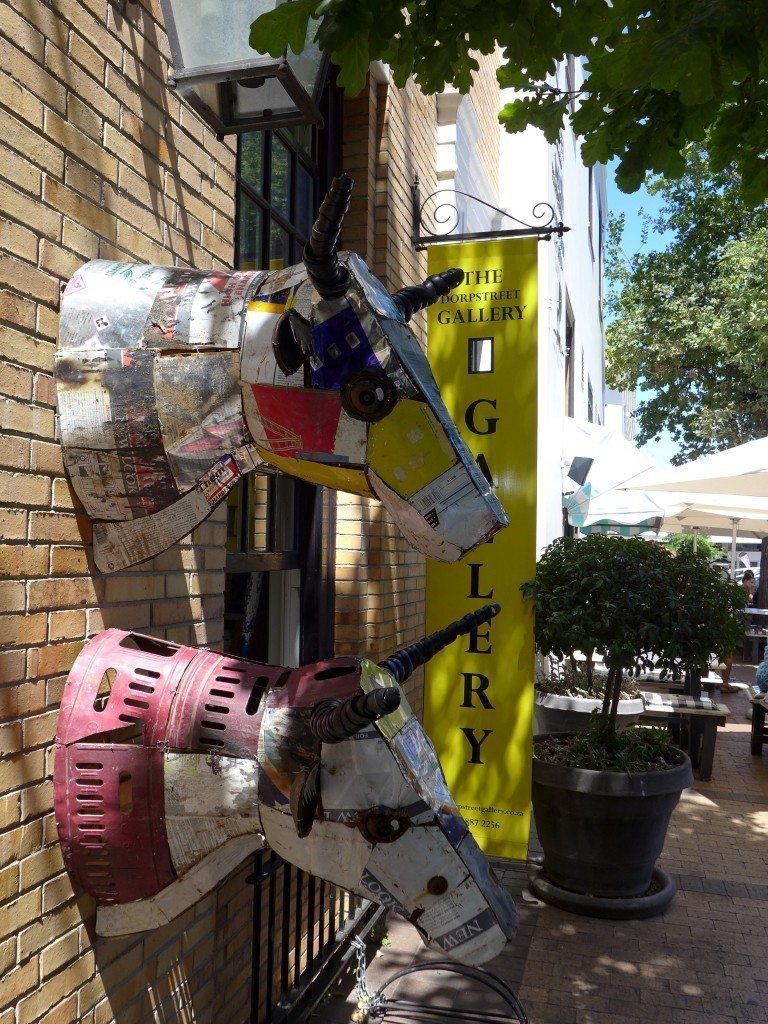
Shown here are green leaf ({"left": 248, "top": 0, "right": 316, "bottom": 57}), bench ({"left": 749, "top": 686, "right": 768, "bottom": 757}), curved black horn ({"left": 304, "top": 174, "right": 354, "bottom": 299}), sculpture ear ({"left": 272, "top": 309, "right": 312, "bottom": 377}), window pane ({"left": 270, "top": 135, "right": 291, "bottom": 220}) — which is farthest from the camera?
bench ({"left": 749, "top": 686, "right": 768, "bottom": 757})

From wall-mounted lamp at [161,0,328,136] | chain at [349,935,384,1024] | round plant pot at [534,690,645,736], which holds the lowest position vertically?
chain at [349,935,384,1024]

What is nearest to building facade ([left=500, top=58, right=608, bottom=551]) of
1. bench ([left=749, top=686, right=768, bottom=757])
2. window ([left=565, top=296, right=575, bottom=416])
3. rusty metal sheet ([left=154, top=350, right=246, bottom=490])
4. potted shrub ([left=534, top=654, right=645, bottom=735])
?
window ([left=565, top=296, right=575, bottom=416])

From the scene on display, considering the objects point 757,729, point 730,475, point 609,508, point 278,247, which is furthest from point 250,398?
point 609,508

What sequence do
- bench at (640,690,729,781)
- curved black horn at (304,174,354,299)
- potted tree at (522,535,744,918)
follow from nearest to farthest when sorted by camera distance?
1. curved black horn at (304,174,354,299)
2. potted tree at (522,535,744,918)
3. bench at (640,690,729,781)

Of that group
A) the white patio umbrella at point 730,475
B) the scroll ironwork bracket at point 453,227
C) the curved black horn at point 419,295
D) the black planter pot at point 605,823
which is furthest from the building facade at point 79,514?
the white patio umbrella at point 730,475

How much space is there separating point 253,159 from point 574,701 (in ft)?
20.4

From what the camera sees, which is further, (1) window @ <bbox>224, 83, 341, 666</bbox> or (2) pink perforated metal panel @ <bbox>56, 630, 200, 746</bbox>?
(1) window @ <bbox>224, 83, 341, 666</bbox>

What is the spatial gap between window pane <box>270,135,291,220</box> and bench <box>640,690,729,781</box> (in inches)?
259

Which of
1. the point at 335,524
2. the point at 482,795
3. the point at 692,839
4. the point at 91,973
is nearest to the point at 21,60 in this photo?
the point at 91,973

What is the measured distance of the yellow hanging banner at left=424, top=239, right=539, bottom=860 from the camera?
5434 millimetres

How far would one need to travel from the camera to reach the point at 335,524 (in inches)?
206

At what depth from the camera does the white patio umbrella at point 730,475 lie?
8656mm

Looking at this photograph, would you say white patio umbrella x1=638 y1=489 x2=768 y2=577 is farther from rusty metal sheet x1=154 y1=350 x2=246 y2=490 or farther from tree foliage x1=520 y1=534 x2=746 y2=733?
rusty metal sheet x1=154 y1=350 x2=246 y2=490

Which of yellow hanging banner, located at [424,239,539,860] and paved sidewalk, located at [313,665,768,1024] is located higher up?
yellow hanging banner, located at [424,239,539,860]
